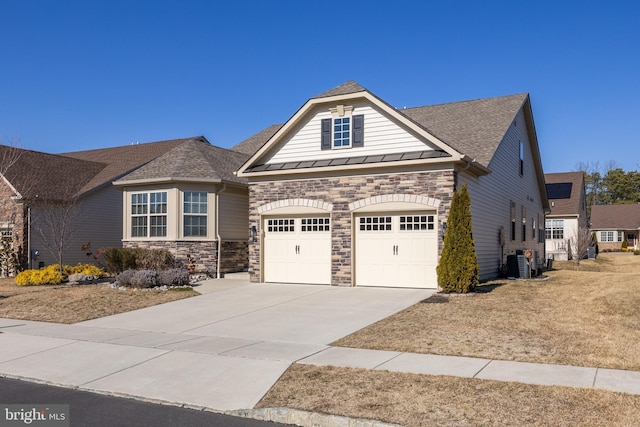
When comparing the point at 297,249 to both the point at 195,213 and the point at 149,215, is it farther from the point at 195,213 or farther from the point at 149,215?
the point at 149,215

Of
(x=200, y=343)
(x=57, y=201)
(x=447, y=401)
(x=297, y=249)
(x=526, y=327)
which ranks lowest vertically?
(x=200, y=343)

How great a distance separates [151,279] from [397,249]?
820cm

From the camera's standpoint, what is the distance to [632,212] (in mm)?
60906

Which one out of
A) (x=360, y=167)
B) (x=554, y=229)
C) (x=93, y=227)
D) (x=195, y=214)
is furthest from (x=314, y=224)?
(x=554, y=229)

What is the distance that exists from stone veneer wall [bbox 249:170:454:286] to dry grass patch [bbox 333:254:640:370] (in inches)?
139

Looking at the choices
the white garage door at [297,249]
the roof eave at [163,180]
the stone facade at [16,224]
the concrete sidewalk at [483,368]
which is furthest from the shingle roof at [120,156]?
the concrete sidewalk at [483,368]

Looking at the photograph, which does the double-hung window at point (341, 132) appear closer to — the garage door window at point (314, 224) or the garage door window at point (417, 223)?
the garage door window at point (314, 224)

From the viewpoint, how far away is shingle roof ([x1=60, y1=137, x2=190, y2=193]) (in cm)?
2812

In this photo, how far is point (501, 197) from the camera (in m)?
22.7

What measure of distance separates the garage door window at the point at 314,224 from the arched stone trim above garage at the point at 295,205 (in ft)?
1.41

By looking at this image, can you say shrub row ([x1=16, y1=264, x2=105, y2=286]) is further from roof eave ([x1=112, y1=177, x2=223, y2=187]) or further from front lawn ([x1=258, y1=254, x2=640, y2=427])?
front lawn ([x1=258, y1=254, x2=640, y2=427])

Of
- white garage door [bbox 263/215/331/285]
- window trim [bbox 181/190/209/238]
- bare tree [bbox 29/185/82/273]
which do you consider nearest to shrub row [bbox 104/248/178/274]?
window trim [bbox 181/190/209/238]

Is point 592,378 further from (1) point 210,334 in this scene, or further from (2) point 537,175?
(2) point 537,175

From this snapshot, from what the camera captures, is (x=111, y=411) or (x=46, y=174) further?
(x=46, y=174)
